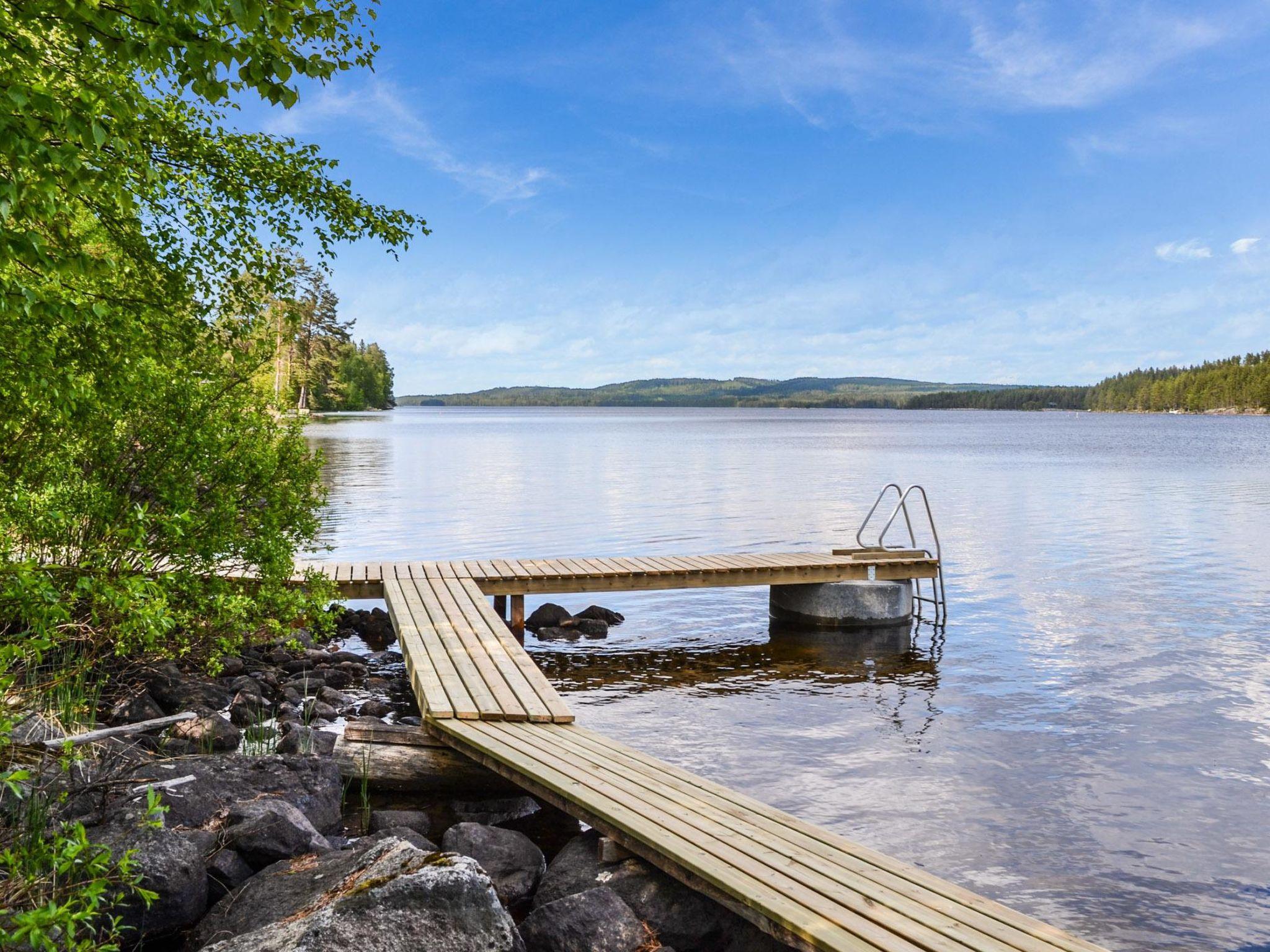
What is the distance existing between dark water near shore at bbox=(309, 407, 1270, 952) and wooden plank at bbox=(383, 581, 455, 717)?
203cm

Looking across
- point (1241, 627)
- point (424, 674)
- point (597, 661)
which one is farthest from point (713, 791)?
point (1241, 627)

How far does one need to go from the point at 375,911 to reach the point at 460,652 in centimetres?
516

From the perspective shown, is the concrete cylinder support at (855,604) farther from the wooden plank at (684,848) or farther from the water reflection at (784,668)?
the wooden plank at (684,848)

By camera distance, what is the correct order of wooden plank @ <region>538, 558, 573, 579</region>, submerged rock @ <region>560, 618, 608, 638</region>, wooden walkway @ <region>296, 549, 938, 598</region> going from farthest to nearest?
1. submerged rock @ <region>560, 618, 608, 638</region>
2. wooden plank @ <region>538, 558, 573, 579</region>
3. wooden walkway @ <region>296, 549, 938, 598</region>

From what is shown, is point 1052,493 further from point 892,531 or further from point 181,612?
point 181,612

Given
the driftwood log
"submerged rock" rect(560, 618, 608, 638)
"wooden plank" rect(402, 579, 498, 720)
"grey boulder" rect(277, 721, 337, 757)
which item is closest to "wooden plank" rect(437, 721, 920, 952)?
the driftwood log

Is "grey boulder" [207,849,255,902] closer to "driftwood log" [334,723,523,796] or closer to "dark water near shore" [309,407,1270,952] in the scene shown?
"driftwood log" [334,723,523,796]

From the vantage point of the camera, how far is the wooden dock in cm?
443

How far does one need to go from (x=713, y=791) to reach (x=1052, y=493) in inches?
1338

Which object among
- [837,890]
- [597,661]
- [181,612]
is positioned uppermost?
[181,612]

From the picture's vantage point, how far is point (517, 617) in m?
14.0

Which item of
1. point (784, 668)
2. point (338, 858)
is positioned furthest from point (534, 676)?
point (784, 668)

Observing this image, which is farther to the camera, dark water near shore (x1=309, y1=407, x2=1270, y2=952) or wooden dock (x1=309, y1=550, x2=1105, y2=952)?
dark water near shore (x1=309, y1=407, x2=1270, y2=952)

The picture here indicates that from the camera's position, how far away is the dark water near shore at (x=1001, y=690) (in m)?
7.19
